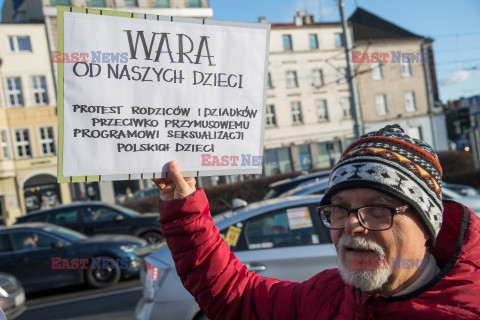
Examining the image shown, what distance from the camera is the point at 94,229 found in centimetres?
1086

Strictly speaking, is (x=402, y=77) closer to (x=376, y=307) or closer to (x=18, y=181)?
(x=18, y=181)

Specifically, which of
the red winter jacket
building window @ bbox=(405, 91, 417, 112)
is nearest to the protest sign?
the red winter jacket

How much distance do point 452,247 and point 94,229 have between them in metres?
10.5

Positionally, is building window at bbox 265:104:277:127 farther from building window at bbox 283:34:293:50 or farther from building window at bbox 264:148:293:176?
building window at bbox 283:34:293:50

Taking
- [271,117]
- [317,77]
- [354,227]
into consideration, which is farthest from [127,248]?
[317,77]

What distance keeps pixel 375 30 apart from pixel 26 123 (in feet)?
101

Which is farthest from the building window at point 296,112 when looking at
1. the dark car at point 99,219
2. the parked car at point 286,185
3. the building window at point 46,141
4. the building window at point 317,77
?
the parked car at point 286,185

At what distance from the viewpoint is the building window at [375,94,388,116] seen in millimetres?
37250

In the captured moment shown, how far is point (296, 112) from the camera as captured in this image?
115ft

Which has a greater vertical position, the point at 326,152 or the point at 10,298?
the point at 326,152

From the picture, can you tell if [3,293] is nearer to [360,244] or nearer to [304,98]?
[360,244]

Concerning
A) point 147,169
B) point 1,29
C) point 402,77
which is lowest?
point 147,169

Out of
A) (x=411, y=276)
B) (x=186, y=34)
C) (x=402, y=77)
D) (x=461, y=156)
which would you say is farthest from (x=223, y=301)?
(x=402, y=77)

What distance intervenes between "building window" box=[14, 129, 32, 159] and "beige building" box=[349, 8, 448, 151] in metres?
26.1
